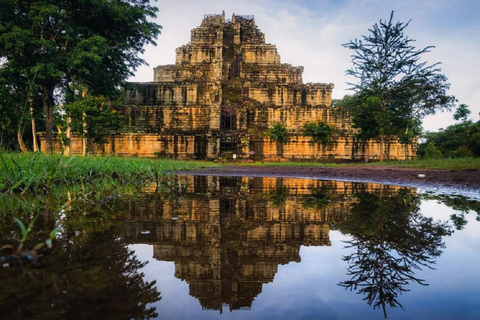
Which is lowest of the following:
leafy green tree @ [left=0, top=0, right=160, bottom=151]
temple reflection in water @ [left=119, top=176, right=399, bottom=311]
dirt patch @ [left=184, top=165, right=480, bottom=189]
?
dirt patch @ [left=184, top=165, right=480, bottom=189]

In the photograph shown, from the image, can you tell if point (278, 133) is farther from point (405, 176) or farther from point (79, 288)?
point (79, 288)

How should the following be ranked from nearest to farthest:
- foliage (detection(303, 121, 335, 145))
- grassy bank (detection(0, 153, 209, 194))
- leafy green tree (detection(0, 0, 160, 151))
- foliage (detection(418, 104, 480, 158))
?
grassy bank (detection(0, 153, 209, 194))
leafy green tree (detection(0, 0, 160, 151))
foliage (detection(303, 121, 335, 145))
foliage (detection(418, 104, 480, 158))

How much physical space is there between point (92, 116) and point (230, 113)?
10926mm

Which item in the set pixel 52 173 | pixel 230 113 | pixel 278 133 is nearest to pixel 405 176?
pixel 52 173

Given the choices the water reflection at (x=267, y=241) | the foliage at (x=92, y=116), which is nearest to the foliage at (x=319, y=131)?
the foliage at (x=92, y=116)

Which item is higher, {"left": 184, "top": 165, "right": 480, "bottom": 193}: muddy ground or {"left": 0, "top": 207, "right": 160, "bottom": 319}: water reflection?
{"left": 0, "top": 207, "right": 160, "bottom": 319}: water reflection

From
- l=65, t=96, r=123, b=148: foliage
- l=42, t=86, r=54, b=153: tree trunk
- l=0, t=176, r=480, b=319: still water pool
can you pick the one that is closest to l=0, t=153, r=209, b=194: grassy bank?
l=0, t=176, r=480, b=319: still water pool

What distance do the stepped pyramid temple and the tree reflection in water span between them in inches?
824

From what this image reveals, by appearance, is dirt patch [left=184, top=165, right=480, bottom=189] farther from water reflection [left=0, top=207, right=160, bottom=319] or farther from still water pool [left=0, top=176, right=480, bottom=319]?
water reflection [left=0, top=207, right=160, bottom=319]

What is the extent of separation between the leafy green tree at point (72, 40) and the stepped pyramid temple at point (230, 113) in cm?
334

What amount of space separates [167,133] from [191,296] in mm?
24394

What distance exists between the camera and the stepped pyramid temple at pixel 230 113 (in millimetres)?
24453

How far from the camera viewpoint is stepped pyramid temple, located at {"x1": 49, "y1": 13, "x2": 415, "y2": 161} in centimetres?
2445

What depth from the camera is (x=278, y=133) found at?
23797mm
